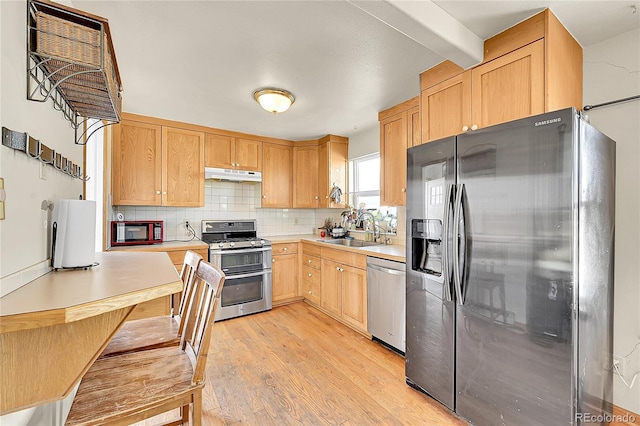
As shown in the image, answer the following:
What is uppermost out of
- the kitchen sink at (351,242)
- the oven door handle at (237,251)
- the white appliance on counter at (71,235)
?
the white appliance on counter at (71,235)

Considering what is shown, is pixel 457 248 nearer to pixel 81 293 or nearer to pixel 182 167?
pixel 81 293

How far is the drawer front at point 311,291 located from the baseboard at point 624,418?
2571 millimetres

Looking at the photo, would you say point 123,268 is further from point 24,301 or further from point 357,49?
point 357,49

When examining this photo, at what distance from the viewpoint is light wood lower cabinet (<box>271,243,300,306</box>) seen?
3688 mm

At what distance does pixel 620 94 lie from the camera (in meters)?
1.71

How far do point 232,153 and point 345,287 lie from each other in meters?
2.26

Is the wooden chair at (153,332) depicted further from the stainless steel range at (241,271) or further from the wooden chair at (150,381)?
the stainless steel range at (241,271)

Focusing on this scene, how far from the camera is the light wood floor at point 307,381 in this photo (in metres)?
1.73

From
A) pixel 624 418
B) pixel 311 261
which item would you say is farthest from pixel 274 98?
pixel 624 418

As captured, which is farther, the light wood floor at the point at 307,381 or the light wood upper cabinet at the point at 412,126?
the light wood upper cabinet at the point at 412,126

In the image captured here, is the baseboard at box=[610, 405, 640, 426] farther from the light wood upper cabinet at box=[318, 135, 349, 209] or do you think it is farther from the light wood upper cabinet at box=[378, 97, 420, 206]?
the light wood upper cabinet at box=[318, 135, 349, 209]

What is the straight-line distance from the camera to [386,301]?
251 cm

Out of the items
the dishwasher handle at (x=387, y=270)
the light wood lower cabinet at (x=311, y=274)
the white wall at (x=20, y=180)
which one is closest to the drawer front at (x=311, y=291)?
the light wood lower cabinet at (x=311, y=274)

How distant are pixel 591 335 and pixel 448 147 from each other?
120cm
